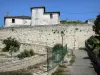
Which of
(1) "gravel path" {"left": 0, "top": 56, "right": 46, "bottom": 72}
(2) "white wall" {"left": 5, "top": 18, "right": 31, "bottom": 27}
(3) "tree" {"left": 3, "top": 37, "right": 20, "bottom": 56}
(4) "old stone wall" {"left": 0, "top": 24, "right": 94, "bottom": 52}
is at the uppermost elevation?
(2) "white wall" {"left": 5, "top": 18, "right": 31, "bottom": 27}

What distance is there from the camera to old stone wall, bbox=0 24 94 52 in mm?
45781

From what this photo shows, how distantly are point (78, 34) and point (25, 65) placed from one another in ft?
77.1

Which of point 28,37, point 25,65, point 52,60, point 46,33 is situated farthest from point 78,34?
point 52,60

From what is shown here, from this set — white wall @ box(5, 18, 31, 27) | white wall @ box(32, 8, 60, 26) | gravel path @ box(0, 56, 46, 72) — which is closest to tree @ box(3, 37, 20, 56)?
gravel path @ box(0, 56, 46, 72)

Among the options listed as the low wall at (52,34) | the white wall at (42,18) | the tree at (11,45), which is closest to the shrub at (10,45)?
the tree at (11,45)

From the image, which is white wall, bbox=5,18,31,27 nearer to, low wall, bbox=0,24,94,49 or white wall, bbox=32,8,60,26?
white wall, bbox=32,8,60,26

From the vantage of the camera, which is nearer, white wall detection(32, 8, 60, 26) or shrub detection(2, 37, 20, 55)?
shrub detection(2, 37, 20, 55)

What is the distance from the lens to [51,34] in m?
47.4

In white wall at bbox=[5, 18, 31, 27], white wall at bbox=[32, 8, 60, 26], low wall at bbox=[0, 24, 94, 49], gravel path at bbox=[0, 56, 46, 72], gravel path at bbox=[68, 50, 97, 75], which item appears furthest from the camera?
white wall at bbox=[5, 18, 31, 27]

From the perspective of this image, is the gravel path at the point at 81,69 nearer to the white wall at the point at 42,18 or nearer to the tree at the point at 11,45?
the tree at the point at 11,45

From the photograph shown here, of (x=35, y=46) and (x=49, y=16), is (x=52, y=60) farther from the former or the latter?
(x=49, y=16)

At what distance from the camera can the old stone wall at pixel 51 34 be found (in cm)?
4578

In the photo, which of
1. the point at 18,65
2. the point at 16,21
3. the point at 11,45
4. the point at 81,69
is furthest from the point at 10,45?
the point at 81,69

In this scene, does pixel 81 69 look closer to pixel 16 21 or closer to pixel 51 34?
pixel 51 34
